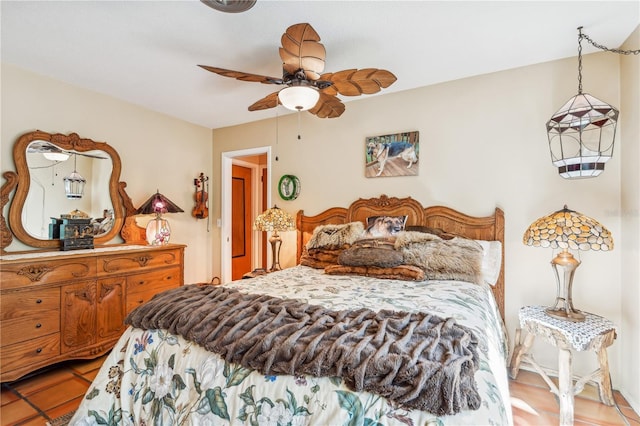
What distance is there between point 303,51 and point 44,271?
2.57m

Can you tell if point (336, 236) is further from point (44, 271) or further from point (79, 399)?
point (44, 271)

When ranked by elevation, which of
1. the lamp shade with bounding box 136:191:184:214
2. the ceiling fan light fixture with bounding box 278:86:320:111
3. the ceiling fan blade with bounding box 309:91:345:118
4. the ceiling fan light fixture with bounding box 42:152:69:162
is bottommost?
the lamp shade with bounding box 136:191:184:214

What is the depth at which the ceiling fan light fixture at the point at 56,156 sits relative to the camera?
9.13ft

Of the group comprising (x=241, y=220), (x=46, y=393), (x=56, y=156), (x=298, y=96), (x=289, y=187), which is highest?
(x=298, y=96)

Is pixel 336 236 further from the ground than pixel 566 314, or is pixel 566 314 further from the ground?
pixel 336 236

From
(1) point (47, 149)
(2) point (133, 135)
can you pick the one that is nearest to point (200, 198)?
(2) point (133, 135)

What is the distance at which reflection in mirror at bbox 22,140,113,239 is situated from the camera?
269 cm

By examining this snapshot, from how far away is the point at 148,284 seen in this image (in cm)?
305

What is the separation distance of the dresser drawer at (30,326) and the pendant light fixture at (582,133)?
405 cm

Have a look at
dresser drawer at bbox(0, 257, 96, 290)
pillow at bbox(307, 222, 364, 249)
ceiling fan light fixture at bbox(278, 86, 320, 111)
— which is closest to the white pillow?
pillow at bbox(307, 222, 364, 249)

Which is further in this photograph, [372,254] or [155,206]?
[155,206]

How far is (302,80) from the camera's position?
1949mm

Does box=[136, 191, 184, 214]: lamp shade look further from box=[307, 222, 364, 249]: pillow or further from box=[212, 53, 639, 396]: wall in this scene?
box=[212, 53, 639, 396]: wall

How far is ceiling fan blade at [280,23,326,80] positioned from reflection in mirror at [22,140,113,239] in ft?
8.01
